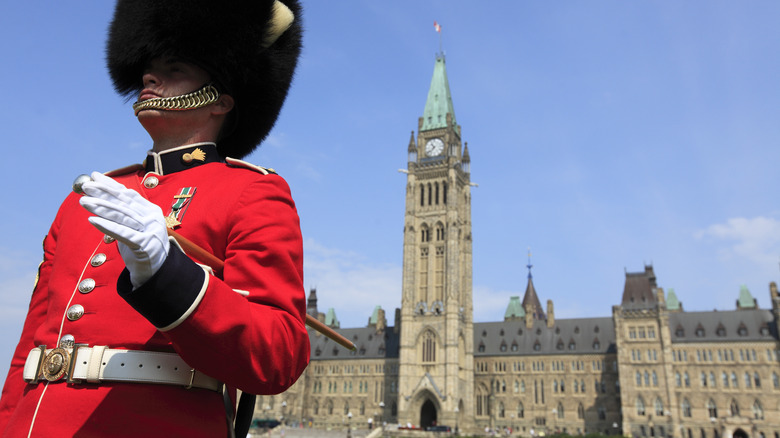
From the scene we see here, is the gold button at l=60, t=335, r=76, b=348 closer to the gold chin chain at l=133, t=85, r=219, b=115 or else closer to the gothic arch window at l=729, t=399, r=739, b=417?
the gold chin chain at l=133, t=85, r=219, b=115

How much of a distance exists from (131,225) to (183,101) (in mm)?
1017

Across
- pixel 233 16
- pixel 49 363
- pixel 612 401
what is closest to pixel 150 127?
pixel 233 16

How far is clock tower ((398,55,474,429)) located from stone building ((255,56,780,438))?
0.11 metres

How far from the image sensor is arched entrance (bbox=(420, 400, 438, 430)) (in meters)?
55.4

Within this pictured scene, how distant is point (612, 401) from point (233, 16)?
5964 cm

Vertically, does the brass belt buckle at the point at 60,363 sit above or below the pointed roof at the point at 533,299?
below

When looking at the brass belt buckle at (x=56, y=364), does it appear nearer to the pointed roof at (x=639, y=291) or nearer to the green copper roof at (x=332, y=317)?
the pointed roof at (x=639, y=291)

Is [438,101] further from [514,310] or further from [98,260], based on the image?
[98,260]

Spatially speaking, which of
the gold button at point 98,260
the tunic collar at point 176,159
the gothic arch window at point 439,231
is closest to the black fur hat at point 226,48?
the tunic collar at point 176,159

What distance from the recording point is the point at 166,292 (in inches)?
55.7

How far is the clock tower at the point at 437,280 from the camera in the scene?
53844 mm

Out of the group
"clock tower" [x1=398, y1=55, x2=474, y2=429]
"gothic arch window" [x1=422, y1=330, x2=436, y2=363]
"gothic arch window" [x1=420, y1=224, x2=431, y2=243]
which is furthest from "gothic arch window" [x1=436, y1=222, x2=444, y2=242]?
"gothic arch window" [x1=422, y1=330, x2=436, y2=363]

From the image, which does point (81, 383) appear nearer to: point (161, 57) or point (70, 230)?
point (70, 230)

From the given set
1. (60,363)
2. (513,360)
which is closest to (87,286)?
(60,363)
